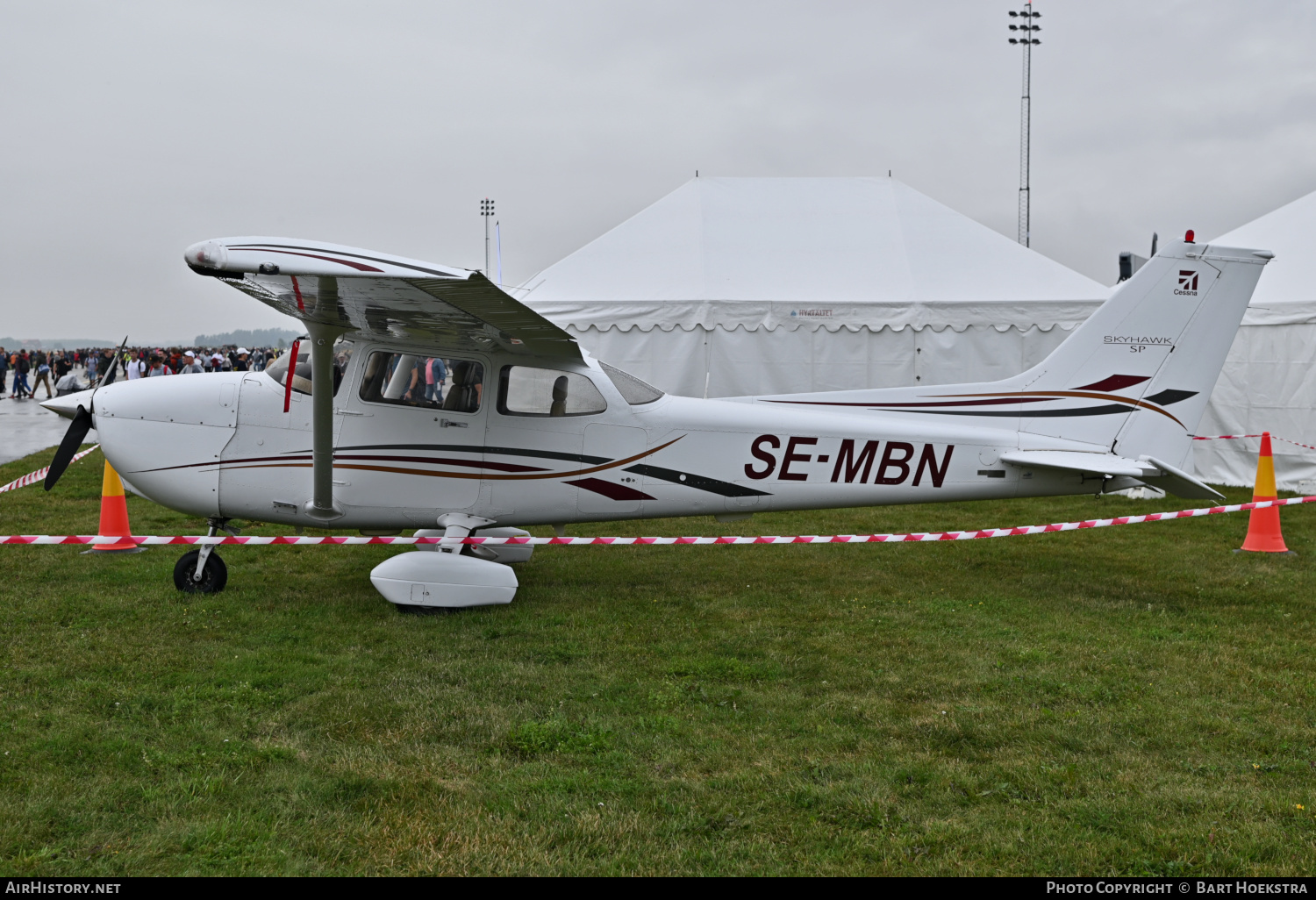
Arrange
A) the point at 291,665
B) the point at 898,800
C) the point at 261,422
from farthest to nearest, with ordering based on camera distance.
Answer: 1. the point at 261,422
2. the point at 291,665
3. the point at 898,800

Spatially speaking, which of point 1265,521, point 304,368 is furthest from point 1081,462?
point 304,368

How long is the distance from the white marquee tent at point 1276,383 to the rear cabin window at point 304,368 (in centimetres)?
1131

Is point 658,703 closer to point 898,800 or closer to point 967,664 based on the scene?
point 898,800

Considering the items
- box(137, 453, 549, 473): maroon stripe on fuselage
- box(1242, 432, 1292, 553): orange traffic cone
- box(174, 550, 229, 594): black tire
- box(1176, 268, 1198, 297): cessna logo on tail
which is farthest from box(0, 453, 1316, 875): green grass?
box(1176, 268, 1198, 297): cessna logo on tail

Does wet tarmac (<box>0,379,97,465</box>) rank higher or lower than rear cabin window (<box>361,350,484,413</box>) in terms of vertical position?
lower

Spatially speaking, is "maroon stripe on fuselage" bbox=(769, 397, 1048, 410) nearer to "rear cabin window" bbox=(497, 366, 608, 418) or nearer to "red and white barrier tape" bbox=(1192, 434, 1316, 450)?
"rear cabin window" bbox=(497, 366, 608, 418)

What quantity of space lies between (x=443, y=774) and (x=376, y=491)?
3323 millimetres

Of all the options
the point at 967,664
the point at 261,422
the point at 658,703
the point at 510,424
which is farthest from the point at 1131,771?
the point at 261,422

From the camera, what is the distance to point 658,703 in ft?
15.9

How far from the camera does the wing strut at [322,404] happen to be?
20.9 feet

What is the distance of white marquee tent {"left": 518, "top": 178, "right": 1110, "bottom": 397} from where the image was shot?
13.4 metres

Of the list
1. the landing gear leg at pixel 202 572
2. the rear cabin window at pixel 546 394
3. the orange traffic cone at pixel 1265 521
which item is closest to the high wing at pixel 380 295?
the rear cabin window at pixel 546 394

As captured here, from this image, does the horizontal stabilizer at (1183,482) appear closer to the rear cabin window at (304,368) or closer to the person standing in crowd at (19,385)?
the rear cabin window at (304,368)

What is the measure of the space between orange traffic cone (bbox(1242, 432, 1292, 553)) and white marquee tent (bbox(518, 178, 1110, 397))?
4.74 metres
